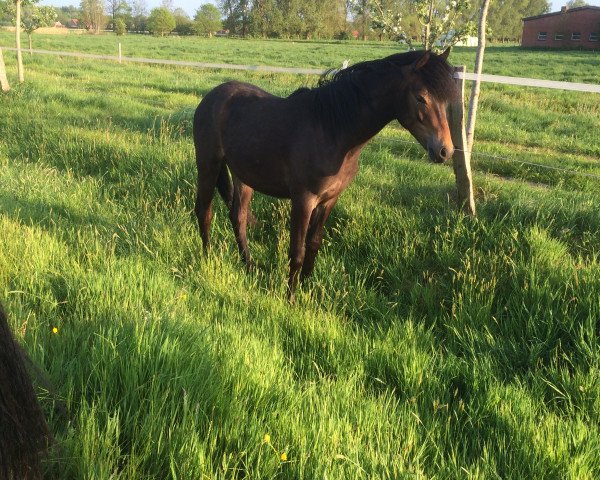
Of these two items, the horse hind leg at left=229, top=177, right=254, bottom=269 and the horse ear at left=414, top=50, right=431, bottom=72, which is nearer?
the horse ear at left=414, top=50, right=431, bottom=72

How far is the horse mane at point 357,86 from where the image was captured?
282 cm

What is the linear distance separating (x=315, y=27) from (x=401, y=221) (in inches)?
3245

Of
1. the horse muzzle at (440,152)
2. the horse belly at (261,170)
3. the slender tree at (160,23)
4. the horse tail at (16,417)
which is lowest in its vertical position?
the horse tail at (16,417)

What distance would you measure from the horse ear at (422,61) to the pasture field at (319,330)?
1.40 meters

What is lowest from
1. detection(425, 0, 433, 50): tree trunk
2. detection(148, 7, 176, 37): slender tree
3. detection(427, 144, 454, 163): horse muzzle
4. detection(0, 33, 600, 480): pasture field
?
detection(0, 33, 600, 480): pasture field

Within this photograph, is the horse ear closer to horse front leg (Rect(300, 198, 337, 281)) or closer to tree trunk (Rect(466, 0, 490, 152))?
horse front leg (Rect(300, 198, 337, 281))

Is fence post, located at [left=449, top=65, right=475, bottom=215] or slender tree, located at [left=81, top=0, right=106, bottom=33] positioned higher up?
slender tree, located at [left=81, top=0, right=106, bottom=33]

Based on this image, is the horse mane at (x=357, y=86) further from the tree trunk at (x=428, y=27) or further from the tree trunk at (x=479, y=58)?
the tree trunk at (x=428, y=27)

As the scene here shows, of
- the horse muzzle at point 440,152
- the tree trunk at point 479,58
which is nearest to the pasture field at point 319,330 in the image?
the tree trunk at point 479,58

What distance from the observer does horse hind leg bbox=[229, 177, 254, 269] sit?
426cm

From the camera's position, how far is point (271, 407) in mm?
1849

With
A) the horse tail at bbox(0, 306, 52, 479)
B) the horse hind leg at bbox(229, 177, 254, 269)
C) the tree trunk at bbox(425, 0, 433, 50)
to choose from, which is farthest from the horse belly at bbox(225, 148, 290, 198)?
the tree trunk at bbox(425, 0, 433, 50)

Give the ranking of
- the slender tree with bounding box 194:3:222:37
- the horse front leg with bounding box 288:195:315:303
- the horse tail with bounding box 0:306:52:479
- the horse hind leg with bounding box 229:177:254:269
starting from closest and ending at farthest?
the horse tail with bounding box 0:306:52:479, the horse front leg with bounding box 288:195:315:303, the horse hind leg with bounding box 229:177:254:269, the slender tree with bounding box 194:3:222:37

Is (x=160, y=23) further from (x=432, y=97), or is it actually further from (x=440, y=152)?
(x=440, y=152)
